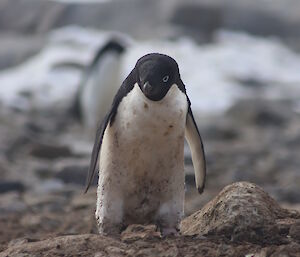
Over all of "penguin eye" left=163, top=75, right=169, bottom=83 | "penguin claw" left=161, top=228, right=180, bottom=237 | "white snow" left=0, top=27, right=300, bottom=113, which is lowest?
"penguin claw" left=161, top=228, right=180, bottom=237

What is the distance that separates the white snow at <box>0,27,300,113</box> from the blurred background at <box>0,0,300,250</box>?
0.03m

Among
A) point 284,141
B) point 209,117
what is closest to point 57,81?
point 209,117

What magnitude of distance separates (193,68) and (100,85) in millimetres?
5594

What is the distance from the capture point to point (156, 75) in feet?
11.8

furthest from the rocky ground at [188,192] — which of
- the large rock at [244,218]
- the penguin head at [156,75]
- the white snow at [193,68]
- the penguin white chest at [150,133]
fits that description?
the white snow at [193,68]

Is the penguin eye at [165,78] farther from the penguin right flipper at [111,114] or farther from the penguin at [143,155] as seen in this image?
the penguin right flipper at [111,114]

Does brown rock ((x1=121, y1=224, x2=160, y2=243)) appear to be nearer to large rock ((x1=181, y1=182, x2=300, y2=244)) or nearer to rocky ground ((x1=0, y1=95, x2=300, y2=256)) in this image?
rocky ground ((x1=0, y1=95, x2=300, y2=256))

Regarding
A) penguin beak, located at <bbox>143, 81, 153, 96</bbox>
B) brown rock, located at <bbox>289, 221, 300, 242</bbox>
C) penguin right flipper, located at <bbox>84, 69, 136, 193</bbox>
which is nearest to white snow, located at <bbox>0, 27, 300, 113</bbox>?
penguin right flipper, located at <bbox>84, 69, 136, 193</bbox>

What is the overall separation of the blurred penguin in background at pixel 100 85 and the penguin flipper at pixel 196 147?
30.1 ft

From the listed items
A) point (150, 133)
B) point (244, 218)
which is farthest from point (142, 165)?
point (244, 218)

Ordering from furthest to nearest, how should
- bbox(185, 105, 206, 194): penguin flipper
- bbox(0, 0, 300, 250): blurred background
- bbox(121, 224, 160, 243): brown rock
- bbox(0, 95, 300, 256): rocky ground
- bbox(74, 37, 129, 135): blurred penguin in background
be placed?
1. bbox(74, 37, 129, 135): blurred penguin in background
2. bbox(0, 0, 300, 250): blurred background
3. bbox(185, 105, 206, 194): penguin flipper
4. bbox(121, 224, 160, 243): brown rock
5. bbox(0, 95, 300, 256): rocky ground

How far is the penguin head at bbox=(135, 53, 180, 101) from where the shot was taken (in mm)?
3576

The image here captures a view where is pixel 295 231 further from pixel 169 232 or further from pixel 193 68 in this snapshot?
pixel 193 68

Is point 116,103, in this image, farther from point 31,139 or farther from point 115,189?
point 31,139
